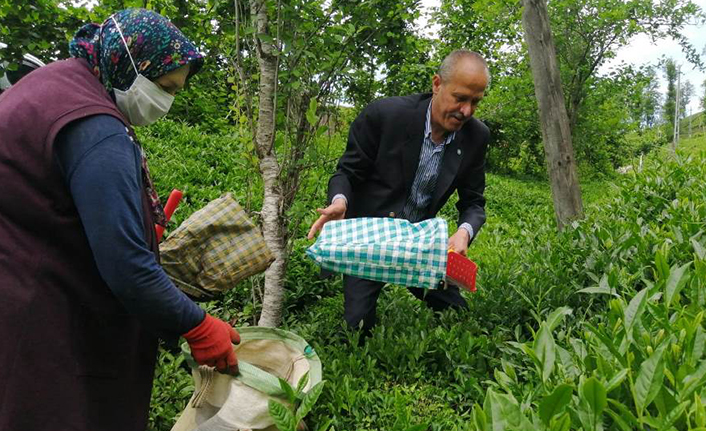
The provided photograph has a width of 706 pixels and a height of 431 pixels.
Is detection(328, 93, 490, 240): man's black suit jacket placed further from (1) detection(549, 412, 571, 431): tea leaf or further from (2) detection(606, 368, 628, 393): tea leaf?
(1) detection(549, 412, 571, 431): tea leaf

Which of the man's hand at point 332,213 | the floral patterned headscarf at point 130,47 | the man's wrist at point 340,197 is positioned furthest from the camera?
the man's wrist at point 340,197

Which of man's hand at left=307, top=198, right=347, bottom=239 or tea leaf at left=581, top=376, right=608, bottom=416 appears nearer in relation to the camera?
tea leaf at left=581, top=376, right=608, bottom=416

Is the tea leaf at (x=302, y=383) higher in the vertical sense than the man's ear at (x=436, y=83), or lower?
lower

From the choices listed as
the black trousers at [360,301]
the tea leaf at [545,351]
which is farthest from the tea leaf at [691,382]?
the black trousers at [360,301]

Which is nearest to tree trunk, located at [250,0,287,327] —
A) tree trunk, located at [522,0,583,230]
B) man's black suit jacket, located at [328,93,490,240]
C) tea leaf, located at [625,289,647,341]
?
man's black suit jacket, located at [328,93,490,240]

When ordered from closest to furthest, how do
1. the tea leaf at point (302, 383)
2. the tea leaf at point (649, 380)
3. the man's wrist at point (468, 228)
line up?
1. the tea leaf at point (649, 380)
2. the tea leaf at point (302, 383)
3. the man's wrist at point (468, 228)

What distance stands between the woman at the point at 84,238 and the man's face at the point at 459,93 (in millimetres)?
1228

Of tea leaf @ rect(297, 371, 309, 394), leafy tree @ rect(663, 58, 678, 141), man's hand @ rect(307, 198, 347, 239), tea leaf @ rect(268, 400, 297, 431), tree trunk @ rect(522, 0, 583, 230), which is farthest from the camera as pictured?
leafy tree @ rect(663, 58, 678, 141)

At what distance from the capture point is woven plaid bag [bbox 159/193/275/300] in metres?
2.09

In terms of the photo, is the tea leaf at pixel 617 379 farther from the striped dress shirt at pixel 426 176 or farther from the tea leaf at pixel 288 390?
the striped dress shirt at pixel 426 176

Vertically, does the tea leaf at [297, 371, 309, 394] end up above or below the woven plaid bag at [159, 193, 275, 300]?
below

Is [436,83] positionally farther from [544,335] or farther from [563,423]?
[563,423]

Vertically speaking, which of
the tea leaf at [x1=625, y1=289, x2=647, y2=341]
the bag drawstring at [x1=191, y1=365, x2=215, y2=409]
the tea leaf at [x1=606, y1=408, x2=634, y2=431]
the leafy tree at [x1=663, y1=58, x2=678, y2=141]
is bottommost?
the bag drawstring at [x1=191, y1=365, x2=215, y2=409]

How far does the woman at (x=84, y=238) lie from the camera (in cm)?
149
